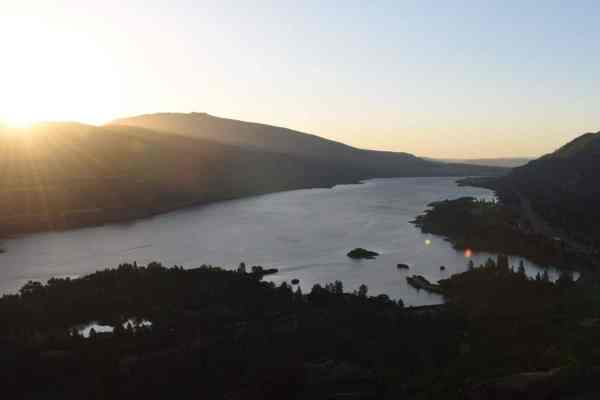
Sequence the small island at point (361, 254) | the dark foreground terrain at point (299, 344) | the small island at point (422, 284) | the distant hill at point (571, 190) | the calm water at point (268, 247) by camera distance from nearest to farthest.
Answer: the dark foreground terrain at point (299, 344) < the small island at point (422, 284) < the calm water at point (268, 247) < the small island at point (361, 254) < the distant hill at point (571, 190)

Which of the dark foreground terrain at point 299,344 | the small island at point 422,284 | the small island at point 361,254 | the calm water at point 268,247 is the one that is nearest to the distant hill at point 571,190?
the calm water at point 268,247

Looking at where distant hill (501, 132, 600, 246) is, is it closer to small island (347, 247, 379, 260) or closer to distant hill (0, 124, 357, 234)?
small island (347, 247, 379, 260)

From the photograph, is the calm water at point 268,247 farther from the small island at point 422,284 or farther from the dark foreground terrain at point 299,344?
the dark foreground terrain at point 299,344

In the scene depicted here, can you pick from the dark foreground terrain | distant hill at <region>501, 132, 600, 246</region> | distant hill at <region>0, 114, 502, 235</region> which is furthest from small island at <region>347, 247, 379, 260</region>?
A: distant hill at <region>0, 114, 502, 235</region>

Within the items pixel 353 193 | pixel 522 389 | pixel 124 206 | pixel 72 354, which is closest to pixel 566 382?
pixel 522 389

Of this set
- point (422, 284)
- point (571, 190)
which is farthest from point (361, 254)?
point (571, 190)

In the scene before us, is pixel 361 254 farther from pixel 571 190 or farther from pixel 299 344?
pixel 571 190

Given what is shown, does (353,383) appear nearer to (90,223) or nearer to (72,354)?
(72,354)
